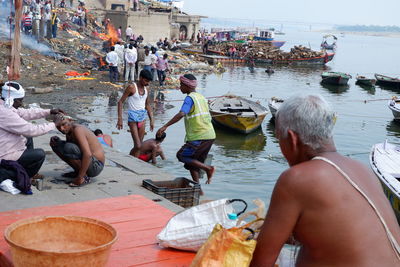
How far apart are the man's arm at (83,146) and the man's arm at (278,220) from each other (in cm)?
413

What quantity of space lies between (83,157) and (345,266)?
4478mm

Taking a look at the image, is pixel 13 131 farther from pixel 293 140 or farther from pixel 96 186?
pixel 293 140

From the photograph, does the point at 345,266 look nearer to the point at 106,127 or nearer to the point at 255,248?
the point at 255,248

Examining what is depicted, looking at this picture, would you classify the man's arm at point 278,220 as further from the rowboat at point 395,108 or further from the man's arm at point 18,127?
the rowboat at point 395,108

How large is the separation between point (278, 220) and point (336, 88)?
31.4 m

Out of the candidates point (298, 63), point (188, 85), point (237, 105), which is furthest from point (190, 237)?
point (298, 63)

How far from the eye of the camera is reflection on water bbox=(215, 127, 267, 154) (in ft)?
51.8

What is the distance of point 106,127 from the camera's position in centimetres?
1537

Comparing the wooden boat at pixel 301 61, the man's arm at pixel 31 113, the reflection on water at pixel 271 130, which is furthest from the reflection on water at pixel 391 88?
the man's arm at pixel 31 113

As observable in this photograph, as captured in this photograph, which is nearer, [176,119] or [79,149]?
[79,149]

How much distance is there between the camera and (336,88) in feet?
107

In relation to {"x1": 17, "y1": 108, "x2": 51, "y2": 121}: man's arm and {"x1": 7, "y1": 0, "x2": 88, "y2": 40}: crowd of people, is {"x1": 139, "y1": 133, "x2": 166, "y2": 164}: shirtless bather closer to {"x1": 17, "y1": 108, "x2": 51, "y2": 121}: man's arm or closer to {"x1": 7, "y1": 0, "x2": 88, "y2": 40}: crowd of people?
{"x1": 17, "y1": 108, "x2": 51, "y2": 121}: man's arm

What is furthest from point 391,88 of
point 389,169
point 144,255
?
point 144,255

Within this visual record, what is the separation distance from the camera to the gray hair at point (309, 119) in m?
2.56
